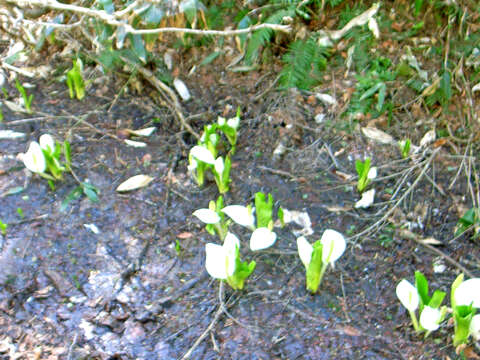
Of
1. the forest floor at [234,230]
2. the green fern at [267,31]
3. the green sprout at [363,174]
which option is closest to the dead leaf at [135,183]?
the forest floor at [234,230]

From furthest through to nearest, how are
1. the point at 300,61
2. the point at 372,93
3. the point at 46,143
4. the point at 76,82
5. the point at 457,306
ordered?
the point at 76,82 < the point at 300,61 < the point at 372,93 < the point at 46,143 < the point at 457,306

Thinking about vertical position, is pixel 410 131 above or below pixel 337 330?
above

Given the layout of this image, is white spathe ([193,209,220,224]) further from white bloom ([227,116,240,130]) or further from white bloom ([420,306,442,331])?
white bloom ([420,306,442,331])

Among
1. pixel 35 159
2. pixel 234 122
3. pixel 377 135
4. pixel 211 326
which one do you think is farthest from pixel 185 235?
pixel 377 135

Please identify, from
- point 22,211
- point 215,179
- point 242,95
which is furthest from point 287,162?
point 22,211

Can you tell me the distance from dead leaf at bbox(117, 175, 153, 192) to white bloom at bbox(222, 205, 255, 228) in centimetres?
46

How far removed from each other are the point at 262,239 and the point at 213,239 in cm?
24

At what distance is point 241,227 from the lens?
166 cm

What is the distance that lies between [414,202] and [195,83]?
1133mm

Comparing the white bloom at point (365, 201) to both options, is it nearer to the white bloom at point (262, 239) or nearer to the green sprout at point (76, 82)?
the white bloom at point (262, 239)

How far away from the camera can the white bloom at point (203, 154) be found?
163 centimetres

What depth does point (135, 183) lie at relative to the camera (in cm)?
181

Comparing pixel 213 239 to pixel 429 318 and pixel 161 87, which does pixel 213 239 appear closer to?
pixel 429 318

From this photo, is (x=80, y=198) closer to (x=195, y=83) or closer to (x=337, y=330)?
(x=195, y=83)
